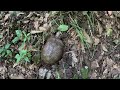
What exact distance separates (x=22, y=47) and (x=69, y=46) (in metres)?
0.76

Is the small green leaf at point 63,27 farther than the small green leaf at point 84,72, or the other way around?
the small green leaf at point 63,27

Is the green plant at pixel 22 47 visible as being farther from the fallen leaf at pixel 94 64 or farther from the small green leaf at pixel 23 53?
the fallen leaf at pixel 94 64

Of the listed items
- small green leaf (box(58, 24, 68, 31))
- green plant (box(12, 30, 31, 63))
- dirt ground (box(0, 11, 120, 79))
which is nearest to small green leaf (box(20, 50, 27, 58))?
green plant (box(12, 30, 31, 63))

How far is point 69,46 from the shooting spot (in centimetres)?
378

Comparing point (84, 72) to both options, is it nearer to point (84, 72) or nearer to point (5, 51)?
point (84, 72)

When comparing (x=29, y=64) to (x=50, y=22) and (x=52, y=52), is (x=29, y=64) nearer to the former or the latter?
(x=52, y=52)

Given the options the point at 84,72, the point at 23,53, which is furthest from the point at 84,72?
the point at 23,53

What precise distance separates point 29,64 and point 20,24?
0.74m

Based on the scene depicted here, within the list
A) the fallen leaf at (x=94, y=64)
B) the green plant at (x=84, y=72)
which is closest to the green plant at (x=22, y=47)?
the green plant at (x=84, y=72)

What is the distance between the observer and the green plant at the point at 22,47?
371 cm

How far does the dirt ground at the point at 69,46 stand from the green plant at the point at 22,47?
0.08 meters

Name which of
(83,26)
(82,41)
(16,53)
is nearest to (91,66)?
(82,41)

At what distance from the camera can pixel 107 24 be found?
389 centimetres

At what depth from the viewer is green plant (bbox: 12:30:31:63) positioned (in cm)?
371
